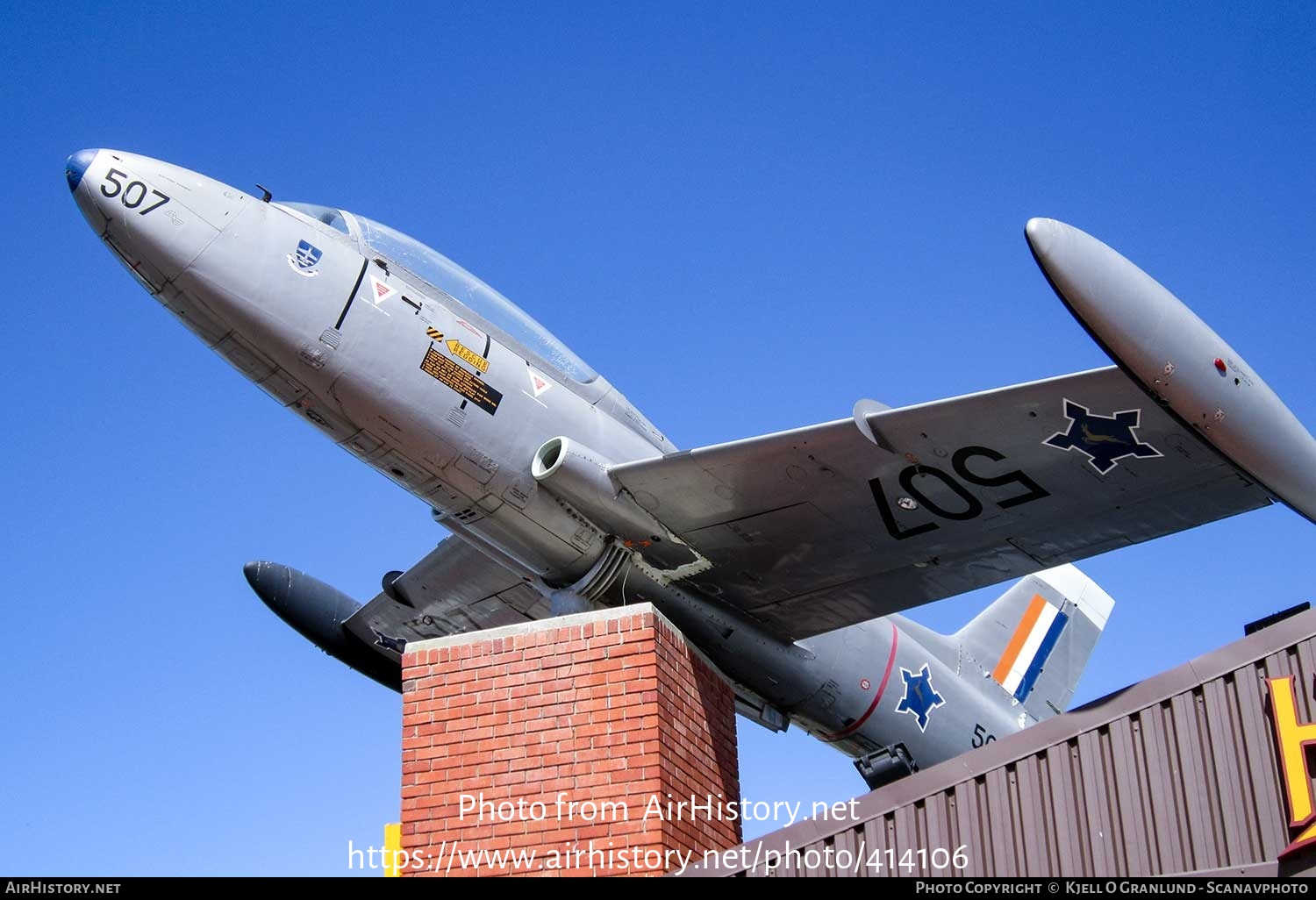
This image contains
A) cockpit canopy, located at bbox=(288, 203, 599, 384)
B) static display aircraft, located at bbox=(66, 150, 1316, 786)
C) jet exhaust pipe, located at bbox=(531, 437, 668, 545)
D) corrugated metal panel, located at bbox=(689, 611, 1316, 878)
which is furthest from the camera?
cockpit canopy, located at bbox=(288, 203, 599, 384)

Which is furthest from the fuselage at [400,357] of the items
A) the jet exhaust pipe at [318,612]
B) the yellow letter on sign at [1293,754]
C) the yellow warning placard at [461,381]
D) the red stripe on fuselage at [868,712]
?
the yellow letter on sign at [1293,754]

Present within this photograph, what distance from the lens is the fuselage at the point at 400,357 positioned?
12664 millimetres

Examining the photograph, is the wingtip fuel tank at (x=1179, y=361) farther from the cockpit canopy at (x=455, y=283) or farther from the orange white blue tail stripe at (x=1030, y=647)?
the orange white blue tail stripe at (x=1030, y=647)

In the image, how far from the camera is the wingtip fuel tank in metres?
10.7

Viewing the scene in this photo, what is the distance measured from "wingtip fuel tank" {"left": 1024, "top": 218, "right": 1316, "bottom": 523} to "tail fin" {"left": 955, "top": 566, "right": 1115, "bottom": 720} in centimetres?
666

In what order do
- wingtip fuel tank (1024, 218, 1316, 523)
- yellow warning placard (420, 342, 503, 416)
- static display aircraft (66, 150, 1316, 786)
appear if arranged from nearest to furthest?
wingtip fuel tank (1024, 218, 1316, 523), static display aircraft (66, 150, 1316, 786), yellow warning placard (420, 342, 503, 416)

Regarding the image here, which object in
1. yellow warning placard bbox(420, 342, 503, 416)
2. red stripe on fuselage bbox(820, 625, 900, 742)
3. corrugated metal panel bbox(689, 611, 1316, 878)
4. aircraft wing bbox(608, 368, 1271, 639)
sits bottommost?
corrugated metal panel bbox(689, 611, 1316, 878)

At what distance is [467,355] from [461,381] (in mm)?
270

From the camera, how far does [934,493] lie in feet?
43.2

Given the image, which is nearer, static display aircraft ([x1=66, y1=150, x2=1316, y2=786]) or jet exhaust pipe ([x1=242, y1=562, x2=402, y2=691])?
static display aircraft ([x1=66, y1=150, x2=1316, y2=786])

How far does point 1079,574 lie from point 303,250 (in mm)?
12657

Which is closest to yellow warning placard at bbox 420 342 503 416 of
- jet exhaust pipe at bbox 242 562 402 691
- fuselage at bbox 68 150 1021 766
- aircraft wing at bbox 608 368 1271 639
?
fuselage at bbox 68 150 1021 766

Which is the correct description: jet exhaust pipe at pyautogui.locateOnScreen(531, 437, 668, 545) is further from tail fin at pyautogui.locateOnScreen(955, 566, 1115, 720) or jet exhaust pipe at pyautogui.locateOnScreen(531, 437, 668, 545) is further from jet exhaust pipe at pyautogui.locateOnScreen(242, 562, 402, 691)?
tail fin at pyautogui.locateOnScreen(955, 566, 1115, 720)

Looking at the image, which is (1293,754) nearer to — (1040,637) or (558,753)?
(558,753)
